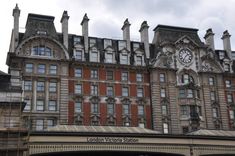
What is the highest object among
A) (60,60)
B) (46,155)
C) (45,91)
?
(60,60)

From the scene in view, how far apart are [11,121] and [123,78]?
3086cm

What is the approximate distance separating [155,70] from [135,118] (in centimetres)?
870

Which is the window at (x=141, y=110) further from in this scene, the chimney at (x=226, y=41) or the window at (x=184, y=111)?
the chimney at (x=226, y=41)

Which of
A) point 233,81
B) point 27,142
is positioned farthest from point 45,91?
point 233,81

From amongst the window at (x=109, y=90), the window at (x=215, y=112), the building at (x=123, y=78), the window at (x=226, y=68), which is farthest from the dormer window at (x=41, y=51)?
the window at (x=226, y=68)

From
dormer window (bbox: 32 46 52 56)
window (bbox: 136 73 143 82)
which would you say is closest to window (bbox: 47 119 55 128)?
dormer window (bbox: 32 46 52 56)

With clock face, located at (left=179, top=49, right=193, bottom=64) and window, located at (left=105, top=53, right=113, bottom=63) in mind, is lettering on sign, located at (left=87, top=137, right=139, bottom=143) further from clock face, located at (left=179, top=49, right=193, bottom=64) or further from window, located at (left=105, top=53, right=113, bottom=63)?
clock face, located at (left=179, top=49, right=193, bottom=64)

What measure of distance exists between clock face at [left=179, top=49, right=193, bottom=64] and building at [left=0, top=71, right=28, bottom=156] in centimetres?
3675

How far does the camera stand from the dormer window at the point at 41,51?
204ft

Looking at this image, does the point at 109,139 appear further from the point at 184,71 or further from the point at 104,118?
the point at 184,71

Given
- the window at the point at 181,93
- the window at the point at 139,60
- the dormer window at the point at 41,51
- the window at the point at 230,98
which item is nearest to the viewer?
the dormer window at the point at 41,51

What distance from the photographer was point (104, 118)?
208 ft

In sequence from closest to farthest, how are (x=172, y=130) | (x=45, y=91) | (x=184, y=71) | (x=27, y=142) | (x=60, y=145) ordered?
(x=27, y=142)
(x=60, y=145)
(x=45, y=91)
(x=172, y=130)
(x=184, y=71)

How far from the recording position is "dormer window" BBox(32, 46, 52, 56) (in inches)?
2446
